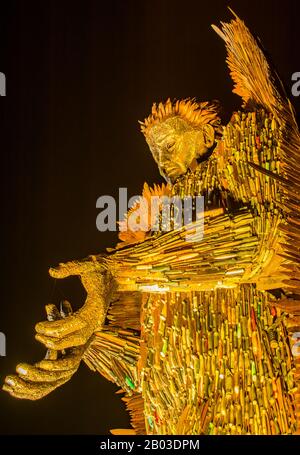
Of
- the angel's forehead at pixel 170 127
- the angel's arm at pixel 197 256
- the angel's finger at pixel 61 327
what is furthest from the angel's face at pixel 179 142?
the angel's finger at pixel 61 327

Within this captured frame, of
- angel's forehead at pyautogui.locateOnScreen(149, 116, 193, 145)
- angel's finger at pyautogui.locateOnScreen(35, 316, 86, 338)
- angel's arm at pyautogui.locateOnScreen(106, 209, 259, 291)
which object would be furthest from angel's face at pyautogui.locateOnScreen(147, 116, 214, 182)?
angel's finger at pyautogui.locateOnScreen(35, 316, 86, 338)

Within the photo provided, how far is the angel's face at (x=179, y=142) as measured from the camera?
1.57 m

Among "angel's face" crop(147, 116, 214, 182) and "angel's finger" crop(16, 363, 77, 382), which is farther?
"angel's face" crop(147, 116, 214, 182)

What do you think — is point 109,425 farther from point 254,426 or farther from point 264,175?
point 264,175

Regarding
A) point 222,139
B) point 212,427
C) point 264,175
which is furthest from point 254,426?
point 222,139

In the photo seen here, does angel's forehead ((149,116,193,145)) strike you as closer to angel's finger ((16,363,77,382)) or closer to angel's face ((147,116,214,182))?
angel's face ((147,116,214,182))

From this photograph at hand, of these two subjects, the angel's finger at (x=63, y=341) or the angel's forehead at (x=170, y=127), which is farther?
the angel's forehead at (x=170, y=127)

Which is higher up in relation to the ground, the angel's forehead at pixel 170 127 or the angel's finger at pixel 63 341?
the angel's forehead at pixel 170 127

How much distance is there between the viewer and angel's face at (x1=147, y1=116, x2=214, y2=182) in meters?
1.57

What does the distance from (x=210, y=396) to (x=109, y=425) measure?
2.84ft

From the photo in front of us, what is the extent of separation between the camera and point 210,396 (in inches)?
54.9

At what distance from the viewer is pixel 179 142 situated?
158 cm

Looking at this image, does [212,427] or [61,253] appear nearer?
[212,427]

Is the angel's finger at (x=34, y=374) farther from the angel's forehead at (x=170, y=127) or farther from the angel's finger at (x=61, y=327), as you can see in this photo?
the angel's forehead at (x=170, y=127)
